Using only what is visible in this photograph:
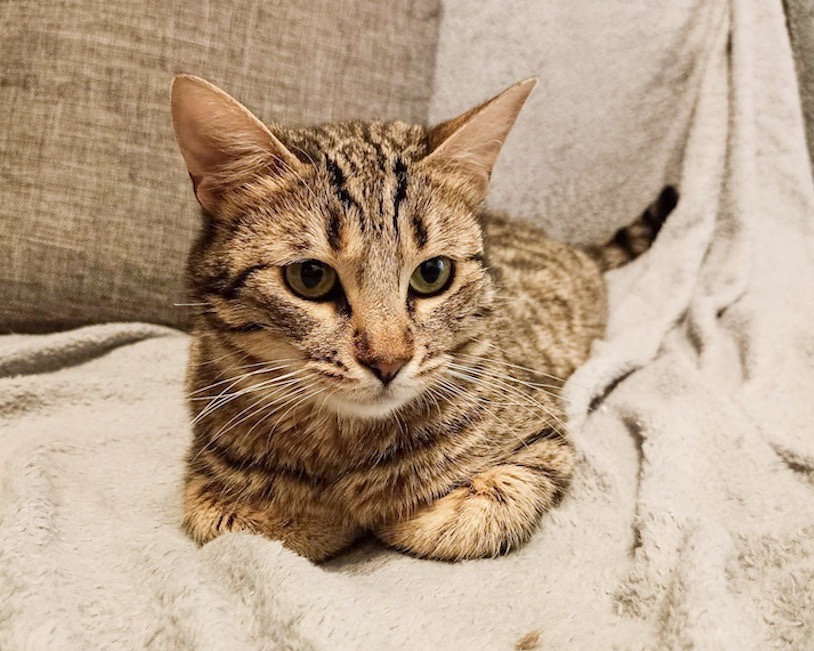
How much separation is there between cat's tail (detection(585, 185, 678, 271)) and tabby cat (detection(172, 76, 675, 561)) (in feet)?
2.88

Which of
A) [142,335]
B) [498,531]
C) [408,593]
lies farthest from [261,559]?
[142,335]

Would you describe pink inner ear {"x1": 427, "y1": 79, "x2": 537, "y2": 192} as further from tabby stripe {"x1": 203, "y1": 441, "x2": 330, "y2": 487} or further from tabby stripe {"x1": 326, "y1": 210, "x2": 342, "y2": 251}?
tabby stripe {"x1": 203, "y1": 441, "x2": 330, "y2": 487}

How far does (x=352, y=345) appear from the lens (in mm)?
757

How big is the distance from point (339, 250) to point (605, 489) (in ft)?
1.81

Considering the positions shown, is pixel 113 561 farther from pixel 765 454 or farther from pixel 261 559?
pixel 765 454

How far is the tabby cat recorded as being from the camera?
2.58 ft

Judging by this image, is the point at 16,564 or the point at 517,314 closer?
the point at 16,564

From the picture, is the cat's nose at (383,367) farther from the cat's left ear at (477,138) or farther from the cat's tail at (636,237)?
the cat's tail at (636,237)

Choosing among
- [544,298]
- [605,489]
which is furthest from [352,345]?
[544,298]

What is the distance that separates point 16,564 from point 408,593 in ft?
1.52

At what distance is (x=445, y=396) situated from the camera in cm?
91

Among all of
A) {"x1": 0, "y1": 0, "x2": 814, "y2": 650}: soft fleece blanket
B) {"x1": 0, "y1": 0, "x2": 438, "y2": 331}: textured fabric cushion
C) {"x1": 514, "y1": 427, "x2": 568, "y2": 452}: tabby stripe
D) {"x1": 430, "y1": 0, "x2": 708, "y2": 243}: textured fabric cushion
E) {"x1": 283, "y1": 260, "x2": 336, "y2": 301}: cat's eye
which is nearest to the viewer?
{"x1": 0, "y1": 0, "x2": 814, "y2": 650}: soft fleece blanket

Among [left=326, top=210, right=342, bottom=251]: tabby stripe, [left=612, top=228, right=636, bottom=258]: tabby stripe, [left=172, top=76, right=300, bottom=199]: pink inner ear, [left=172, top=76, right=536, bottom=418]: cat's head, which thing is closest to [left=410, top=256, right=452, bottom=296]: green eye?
[left=172, top=76, right=536, bottom=418]: cat's head

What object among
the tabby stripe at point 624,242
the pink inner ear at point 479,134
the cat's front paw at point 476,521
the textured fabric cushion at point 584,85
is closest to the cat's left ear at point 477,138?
the pink inner ear at point 479,134
